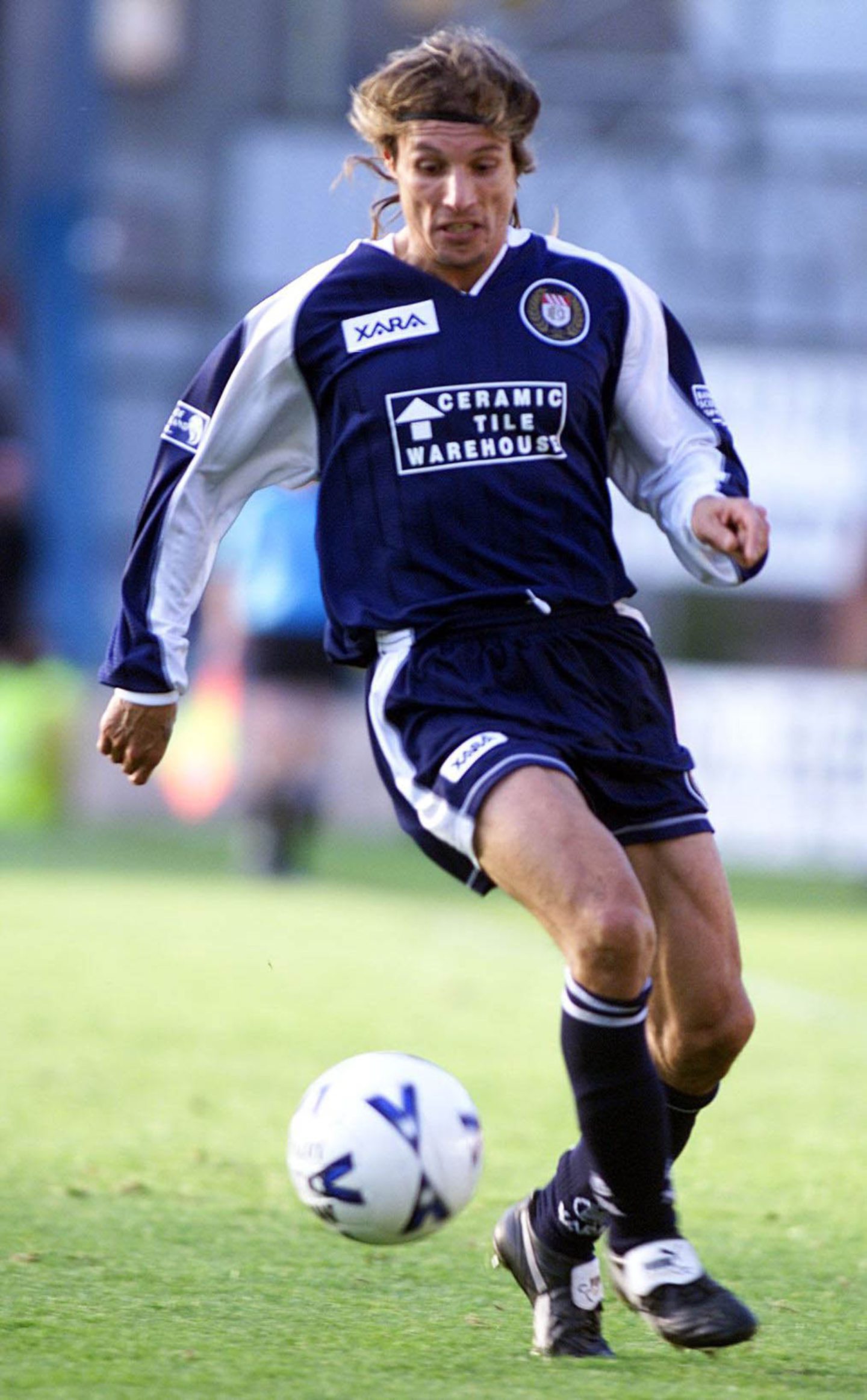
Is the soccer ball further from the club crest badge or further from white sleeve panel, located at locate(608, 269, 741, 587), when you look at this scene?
the club crest badge

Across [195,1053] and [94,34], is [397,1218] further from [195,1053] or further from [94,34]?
[94,34]

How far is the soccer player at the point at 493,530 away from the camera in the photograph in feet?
13.4

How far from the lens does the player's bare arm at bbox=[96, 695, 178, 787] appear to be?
14.1ft

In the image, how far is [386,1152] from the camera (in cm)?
395

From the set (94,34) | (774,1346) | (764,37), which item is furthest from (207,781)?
(774,1346)

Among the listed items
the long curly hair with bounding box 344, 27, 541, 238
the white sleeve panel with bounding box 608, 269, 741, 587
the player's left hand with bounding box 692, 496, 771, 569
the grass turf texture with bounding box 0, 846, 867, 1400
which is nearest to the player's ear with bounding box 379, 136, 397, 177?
the long curly hair with bounding box 344, 27, 541, 238

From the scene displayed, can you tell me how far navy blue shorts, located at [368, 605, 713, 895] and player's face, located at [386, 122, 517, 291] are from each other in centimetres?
69

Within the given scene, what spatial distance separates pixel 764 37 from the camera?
23.3 m

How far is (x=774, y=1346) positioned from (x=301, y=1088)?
9.72 ft

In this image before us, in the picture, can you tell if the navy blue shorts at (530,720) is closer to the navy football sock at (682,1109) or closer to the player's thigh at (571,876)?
the player's thigh at (571,876)

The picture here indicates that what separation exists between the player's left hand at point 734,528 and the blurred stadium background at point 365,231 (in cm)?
1036

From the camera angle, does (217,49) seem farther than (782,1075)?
Yes

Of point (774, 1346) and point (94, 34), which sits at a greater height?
point (94, 34)

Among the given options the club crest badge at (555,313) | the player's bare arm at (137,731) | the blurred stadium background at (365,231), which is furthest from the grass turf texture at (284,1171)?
the blurred stadium background at (365,231)
